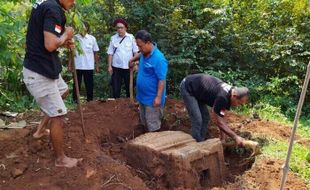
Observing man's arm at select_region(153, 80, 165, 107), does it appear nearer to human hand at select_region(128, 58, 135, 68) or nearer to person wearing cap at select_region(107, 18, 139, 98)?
human hand at select_region(128, 58, 135, 68)

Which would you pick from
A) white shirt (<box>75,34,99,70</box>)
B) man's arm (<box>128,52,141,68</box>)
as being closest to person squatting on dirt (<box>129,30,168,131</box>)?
man's arm (<box>128,52,141,68</box>)

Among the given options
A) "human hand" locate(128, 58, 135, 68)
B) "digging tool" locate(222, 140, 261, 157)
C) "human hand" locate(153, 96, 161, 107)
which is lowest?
"digging tool" locate(222, 140, 261, 157)

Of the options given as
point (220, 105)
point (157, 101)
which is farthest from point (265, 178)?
point (157, 101)

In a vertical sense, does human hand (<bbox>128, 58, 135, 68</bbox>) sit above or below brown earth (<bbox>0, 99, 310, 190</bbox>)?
above

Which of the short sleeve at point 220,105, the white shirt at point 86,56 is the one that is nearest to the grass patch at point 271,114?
the short sleeve at point 220,105

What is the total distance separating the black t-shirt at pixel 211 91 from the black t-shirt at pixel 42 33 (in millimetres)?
2079

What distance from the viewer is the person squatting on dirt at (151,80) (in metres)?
5.78

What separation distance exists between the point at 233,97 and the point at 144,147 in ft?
4.17

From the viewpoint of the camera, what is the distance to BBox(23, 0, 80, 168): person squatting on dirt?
12.8ft

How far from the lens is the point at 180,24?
9195 millimetres

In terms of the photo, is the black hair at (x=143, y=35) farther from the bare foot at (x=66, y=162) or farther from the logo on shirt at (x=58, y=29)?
the bare foot at (x=66, y=162)

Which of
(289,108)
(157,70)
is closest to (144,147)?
(157,70)

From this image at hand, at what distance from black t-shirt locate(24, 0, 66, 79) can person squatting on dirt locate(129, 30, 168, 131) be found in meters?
1.80

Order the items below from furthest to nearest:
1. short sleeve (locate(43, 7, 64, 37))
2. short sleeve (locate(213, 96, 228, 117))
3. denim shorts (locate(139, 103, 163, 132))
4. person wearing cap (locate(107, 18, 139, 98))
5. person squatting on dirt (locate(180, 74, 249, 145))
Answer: person wearing cap (locate(107, 18, 139, 98)) < denim shorts (locate(139, 103, 163, 132)) < person squatting on dirt (locate(180, 74, 249, 145)) < short sleeve (locate(213, 96, 228, 117)) < short sleeve (locate(43, 7, 64, 37))
